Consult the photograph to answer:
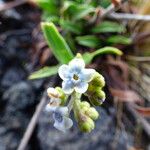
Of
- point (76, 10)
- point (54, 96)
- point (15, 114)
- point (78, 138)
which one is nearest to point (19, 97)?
point (15, 114)

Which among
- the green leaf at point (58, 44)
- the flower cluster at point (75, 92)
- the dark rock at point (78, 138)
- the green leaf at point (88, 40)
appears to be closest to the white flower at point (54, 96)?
the flower cluster at point (75, 92)

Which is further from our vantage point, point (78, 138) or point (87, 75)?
point (78, 138)

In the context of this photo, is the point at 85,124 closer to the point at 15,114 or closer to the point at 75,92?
the point at 75,92

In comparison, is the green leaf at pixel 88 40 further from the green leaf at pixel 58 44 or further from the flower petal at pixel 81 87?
the flower petal at pixel 81 87

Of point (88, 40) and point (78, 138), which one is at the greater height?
point (88, 40)

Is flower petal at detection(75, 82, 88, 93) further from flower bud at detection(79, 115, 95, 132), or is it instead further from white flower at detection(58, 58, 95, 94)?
flower bud at detection(79, 115, 95, 132)

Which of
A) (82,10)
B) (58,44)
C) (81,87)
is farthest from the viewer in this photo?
(82,10)

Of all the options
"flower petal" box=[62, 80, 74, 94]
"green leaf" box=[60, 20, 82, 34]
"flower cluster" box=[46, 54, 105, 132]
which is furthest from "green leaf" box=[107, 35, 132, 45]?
"flower petal" box=[62, 80, 74, 94]
